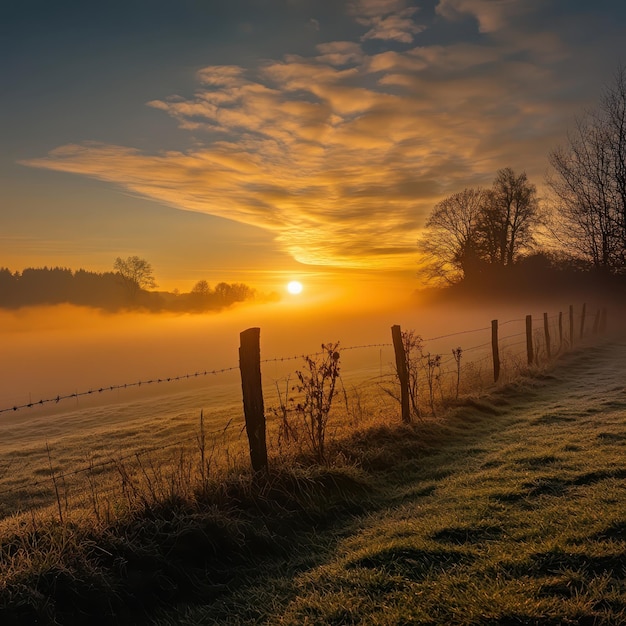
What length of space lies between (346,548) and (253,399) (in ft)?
7.91

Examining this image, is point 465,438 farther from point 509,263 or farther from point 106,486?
point 509,263

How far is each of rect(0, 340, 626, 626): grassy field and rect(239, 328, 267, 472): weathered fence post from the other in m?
0.34

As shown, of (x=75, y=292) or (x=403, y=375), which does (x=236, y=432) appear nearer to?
(x=403, y=375)

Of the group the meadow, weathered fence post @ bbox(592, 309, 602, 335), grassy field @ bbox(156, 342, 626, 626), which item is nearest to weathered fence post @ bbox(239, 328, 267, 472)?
the meadow

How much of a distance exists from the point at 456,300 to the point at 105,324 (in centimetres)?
8161

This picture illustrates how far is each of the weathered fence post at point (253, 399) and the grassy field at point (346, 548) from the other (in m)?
0.34

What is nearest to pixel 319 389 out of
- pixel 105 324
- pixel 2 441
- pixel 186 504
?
pixel 186 504

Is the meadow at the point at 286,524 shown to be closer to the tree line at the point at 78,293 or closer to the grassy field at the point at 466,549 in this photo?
the grassy field at the point at 466,549

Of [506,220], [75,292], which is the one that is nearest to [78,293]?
[75,292]

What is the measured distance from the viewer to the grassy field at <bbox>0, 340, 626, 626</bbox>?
13.3 ft

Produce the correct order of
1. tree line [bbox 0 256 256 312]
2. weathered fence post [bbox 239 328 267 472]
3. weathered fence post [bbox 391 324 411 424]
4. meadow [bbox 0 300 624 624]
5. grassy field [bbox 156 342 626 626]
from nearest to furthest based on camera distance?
grassy field [bbox 156 342 626 626], meadow [bbox 0 300 624 624], weathered fence post [bbox 239 328 267 472], weathered fence post [bbox 391 324 411 424], tree line [bbox 0 256 256 312]

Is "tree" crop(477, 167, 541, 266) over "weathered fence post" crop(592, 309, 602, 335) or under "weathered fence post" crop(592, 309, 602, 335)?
over

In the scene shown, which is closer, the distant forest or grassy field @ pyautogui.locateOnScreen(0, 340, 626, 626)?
grassy field @ pyautogui.locateOnScreen(0, 340, 626, 626)

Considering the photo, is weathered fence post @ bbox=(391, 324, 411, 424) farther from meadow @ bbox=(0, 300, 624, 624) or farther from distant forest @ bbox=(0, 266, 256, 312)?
distant forest @ bbox=(0, 266, 256, 312)
